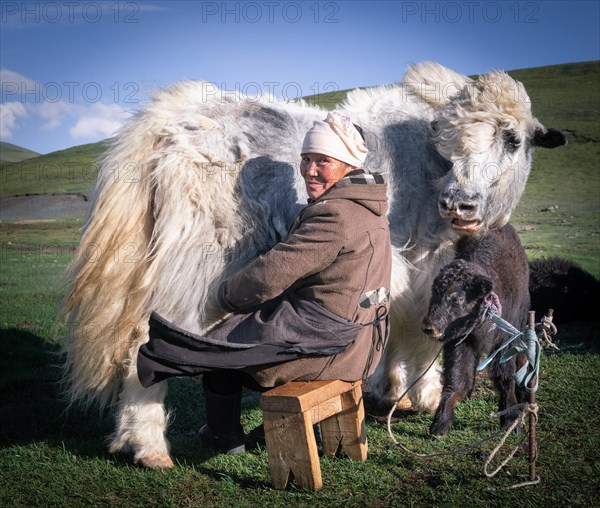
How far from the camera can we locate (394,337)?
4.27 m

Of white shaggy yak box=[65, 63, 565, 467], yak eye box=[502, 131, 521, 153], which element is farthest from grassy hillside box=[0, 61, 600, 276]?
yak eye box=[502, 131, 521, 153]

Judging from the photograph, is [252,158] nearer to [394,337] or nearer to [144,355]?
[144,355]

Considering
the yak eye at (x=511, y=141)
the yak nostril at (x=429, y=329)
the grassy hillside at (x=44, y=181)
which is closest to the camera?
the yak nostril at (x=429, y=329)

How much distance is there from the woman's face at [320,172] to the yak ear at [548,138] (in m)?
1.68

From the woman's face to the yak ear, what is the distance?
1675mm

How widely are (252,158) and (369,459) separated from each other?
1.79 metres

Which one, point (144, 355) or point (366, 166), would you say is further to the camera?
point (366, 166)

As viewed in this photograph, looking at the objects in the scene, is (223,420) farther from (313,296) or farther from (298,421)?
(313,296)

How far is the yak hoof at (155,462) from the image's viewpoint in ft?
10.7

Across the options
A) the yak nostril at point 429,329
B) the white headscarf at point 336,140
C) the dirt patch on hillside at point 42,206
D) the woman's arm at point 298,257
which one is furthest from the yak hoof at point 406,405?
the dirt patch on hillside at point 42,206

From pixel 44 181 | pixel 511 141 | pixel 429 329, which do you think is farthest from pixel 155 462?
pixel 44 181

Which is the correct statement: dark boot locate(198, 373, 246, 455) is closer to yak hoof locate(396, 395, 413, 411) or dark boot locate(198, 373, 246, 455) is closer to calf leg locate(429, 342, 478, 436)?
calf leg locate(429, 342, 478, 436)

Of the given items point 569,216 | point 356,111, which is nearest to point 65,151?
point 569,216

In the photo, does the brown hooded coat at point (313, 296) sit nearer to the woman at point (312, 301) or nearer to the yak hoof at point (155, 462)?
the woman at point (312, 301)
